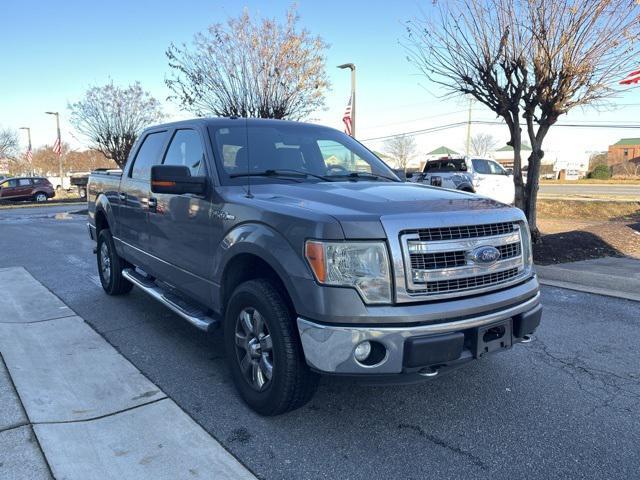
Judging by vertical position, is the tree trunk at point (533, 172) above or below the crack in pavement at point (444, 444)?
above

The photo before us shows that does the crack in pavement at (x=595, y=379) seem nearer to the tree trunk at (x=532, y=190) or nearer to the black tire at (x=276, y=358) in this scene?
the black tire at (x=276, y=358)

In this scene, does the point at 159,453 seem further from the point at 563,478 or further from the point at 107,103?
the point at 107,103

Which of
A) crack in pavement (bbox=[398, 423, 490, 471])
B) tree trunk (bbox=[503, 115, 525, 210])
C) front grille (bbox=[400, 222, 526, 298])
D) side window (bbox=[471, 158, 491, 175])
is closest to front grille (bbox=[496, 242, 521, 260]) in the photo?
front grille (bbox=[400, 222, 526, 298])

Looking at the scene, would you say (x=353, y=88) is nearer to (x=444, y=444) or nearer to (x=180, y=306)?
(x=180, y=306)

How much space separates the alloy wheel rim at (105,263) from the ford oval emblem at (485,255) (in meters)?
4.69

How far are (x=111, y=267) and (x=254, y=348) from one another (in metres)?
3.52

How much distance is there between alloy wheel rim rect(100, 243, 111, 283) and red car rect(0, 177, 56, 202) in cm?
2992

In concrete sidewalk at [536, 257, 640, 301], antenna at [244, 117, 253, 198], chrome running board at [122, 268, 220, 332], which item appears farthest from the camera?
concrete sidewalk at [536, 257, 640, 301]

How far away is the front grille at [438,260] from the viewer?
8.91 feet

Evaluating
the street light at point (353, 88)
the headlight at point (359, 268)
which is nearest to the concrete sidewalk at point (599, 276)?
the headlight at point (359, 268)

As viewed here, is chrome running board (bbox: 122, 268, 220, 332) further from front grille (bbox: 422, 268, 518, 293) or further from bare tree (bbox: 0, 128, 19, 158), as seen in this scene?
bare tree (bbox: 0, 128, 19, 158)

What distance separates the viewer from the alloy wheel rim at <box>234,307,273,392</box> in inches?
122

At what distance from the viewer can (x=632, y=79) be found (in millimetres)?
8086

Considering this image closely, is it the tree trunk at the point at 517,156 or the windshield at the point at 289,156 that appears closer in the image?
the windshield at the point at 289,156
